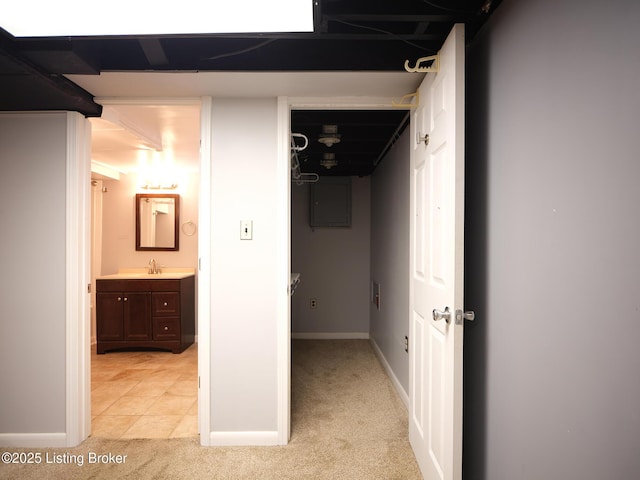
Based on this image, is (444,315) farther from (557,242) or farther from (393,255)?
(393,255)

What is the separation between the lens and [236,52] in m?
1.83

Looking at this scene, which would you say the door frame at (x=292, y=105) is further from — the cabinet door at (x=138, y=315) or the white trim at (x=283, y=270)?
the cabinet door at (x=138, y=315)

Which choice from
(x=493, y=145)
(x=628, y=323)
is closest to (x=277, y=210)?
(x=493, y=145)

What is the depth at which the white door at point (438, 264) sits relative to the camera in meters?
1.39

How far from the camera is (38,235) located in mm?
2199

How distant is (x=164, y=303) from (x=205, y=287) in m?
2.26

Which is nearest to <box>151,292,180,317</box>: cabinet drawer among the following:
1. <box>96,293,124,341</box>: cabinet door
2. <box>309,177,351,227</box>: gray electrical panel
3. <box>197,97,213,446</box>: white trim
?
<box>96,293,124,341</box>: cabinet door

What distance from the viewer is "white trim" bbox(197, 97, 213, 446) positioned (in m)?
2.18

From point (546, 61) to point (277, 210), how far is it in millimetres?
1508

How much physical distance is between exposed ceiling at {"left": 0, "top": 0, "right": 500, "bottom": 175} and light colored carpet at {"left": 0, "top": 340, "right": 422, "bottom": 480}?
200 cm

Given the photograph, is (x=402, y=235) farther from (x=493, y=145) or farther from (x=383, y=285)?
(x=493, y=145)

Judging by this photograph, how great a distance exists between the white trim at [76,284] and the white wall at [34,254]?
40 mm

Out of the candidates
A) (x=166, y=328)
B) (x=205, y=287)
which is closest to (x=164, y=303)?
(x=166, y=328)

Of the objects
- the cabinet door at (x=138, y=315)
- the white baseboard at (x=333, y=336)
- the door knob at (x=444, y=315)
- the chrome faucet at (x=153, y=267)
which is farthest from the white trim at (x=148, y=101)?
the white baseboard at (x=333, y=336)
